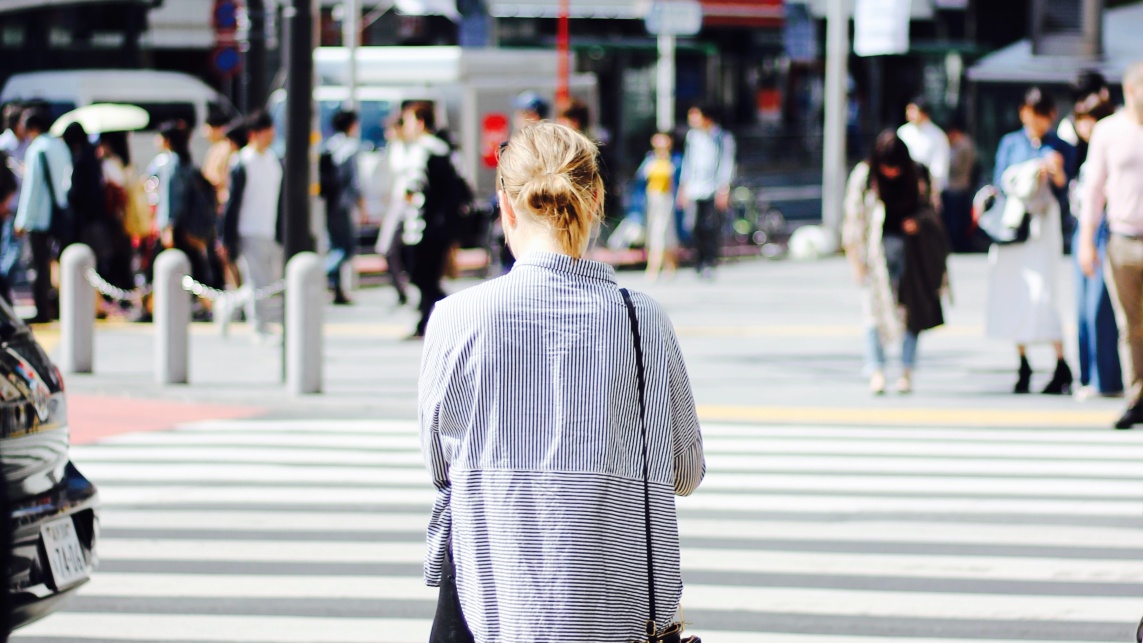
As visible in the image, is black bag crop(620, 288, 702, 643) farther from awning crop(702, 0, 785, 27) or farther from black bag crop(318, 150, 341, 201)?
awning crop(702, 0, 785, 27)

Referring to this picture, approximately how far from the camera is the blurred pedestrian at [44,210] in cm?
1495

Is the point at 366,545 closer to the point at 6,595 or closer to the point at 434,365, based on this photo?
the point at 6,595

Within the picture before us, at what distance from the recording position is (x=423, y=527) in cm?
748

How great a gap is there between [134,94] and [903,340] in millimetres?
15158

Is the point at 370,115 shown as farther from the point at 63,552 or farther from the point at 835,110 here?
the point at 63,552

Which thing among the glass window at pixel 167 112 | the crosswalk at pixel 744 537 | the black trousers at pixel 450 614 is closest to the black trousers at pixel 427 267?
the crosswalk at pixel 744 537

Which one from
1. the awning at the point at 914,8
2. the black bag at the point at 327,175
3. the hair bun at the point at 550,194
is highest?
the awning at the point at 914,8

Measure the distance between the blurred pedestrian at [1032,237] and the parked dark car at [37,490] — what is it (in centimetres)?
681

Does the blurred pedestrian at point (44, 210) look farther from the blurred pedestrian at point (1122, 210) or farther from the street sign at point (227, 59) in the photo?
the street sign at point (227, 59)

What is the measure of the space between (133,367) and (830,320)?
20.6 feet

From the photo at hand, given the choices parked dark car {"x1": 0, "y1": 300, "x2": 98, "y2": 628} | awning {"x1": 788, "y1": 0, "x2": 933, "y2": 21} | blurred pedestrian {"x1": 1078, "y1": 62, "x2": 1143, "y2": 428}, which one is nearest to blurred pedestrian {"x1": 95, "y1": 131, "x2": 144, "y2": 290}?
blurred pedestrian {"x1": 1078, "y1": 62, "x2": 1143, "y2": 428}

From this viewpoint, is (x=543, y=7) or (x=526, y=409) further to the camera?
(x=543, y=7)

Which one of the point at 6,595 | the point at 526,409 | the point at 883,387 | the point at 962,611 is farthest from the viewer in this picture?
the point at 883,387

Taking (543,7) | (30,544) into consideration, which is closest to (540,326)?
(30,544)
